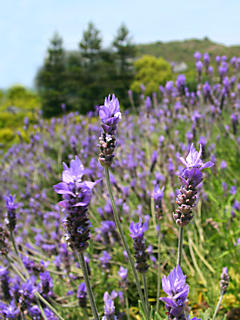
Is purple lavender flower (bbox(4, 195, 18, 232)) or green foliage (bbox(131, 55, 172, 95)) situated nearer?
purple lavender flower (bbox(4, 195, 18, 232))

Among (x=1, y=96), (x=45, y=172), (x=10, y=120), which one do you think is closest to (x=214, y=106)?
(x=45, y=172)

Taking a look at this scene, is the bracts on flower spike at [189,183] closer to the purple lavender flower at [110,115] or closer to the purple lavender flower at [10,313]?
the purple lavender flower at [110,115]

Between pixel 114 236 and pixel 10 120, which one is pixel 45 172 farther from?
pixel 10 120

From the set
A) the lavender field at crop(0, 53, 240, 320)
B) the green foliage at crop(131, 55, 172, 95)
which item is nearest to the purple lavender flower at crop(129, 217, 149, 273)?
the lavender field at crop(0, 53, 240, 320)

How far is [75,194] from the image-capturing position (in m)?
0.86

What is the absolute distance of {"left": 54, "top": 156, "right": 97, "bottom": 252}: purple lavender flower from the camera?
86 centimetres

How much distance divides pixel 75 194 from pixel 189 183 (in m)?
0.38

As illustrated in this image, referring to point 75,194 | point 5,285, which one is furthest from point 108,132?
point 5,285

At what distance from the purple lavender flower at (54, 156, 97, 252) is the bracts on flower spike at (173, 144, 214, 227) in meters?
0.31

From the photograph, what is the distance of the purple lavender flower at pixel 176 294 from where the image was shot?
2.40 feet

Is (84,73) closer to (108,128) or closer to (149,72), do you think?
(149,72)

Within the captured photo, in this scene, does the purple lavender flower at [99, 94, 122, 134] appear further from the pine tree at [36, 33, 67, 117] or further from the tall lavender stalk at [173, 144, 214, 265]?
the pine tree at [36, 33, 67, 117]

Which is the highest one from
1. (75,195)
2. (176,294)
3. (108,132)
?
(108,132)

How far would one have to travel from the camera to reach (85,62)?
24703 mm
